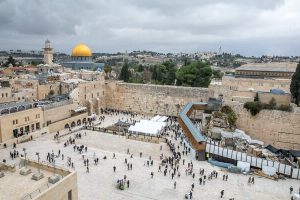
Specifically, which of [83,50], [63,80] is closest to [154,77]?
[83,50]

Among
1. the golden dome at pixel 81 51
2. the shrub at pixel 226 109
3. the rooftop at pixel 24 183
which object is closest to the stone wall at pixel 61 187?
the rooftop at pixel 24 183

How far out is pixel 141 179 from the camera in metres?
19.1

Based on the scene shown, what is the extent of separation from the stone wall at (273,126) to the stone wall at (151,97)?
253 inches

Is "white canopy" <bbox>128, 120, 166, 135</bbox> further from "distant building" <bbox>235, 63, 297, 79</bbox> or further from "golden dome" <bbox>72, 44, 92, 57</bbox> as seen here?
"golden dome" <bbox>72, 44, 92, 57</bbox>

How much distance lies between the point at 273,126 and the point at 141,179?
1617cm

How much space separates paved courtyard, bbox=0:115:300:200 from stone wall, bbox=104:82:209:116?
38.5 feet

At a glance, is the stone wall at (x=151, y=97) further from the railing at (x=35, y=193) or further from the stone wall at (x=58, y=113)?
the railing at (x=35, y=193)

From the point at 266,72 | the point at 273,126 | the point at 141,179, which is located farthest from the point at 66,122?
the point at 266,72

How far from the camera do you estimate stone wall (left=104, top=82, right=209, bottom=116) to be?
36062mm

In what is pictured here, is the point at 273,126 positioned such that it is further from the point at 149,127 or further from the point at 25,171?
the point at 25,171

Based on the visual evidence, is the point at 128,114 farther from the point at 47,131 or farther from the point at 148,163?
the point at 148,163

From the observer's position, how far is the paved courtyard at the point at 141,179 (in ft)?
56.5

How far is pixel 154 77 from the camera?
172ft

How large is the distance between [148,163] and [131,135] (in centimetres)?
679
